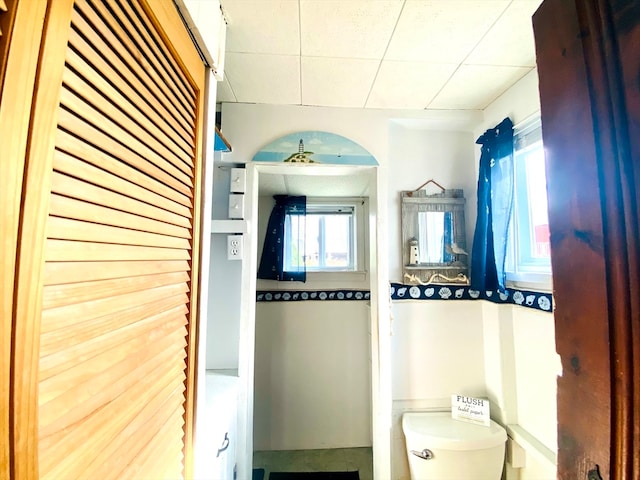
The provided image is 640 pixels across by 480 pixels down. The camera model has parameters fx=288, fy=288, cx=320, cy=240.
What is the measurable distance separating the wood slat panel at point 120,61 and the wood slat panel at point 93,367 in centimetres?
47

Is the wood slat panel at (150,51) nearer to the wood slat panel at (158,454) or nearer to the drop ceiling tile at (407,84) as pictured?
the wood slat panel at (158,454)

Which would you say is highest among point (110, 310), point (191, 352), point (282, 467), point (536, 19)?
point (536, 19)

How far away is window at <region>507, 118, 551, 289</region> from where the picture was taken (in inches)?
55.0

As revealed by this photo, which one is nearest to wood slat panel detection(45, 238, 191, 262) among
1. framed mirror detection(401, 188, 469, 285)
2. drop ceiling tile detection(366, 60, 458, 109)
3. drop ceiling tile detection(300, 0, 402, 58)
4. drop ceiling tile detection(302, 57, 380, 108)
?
drop ceiling tile detection(300, 0, 402, 58)

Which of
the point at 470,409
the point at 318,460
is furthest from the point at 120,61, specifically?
the point at 318,460

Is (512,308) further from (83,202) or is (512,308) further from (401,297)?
(83,202)

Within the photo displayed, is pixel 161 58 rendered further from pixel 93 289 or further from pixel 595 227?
pixel 595 227

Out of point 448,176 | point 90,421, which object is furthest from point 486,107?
point 90,421

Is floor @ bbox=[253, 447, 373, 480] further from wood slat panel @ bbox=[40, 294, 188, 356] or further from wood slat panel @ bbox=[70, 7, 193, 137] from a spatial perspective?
wood slat panel @ bbox=[70, 7, 193, 137]

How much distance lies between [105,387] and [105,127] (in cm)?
44

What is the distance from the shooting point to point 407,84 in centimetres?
148

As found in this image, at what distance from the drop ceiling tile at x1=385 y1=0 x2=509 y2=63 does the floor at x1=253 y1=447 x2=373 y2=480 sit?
256 cm

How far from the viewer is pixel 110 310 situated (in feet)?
1.65

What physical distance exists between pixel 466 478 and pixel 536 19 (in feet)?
5.99
